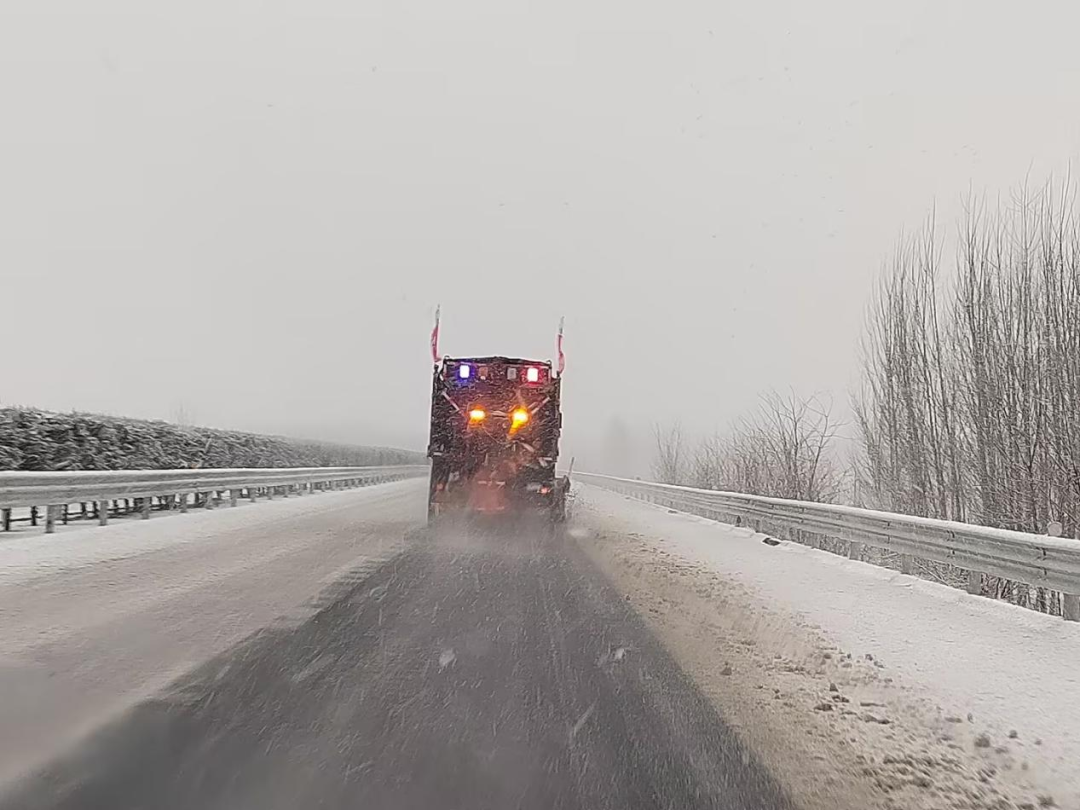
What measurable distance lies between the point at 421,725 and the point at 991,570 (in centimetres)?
620

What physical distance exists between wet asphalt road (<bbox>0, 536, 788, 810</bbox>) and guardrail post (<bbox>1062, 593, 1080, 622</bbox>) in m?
3.77

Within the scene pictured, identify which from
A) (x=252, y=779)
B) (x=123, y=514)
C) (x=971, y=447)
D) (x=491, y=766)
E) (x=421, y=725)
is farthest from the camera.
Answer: (x=971, y=447)

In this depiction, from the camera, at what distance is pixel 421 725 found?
4.43 meters

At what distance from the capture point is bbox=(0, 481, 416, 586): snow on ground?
31.7 feet

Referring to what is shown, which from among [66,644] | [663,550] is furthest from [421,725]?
[663,550]

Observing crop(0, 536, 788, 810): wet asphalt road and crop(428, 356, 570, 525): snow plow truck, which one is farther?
crop(428, 356, 570, 525): snow plow truck

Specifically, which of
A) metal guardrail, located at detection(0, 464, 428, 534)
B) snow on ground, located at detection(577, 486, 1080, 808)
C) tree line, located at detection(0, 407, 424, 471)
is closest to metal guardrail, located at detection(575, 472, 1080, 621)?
snow on ground, located at detection(577, 486, 1080, 808)

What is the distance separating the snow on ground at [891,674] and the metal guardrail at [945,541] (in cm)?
39

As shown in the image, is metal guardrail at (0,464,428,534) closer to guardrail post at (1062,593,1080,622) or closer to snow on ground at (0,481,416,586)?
snow on ground at (0,481,416,586)

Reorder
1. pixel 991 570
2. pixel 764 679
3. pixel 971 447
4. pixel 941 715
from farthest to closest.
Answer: pixel 971 447, pixel 991 570, pixel 764 679, pixel 941 715

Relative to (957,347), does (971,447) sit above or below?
below

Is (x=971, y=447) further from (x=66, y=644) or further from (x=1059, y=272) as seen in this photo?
(x=66, y=644)

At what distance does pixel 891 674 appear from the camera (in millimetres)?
5926

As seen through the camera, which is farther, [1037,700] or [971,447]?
[971,447]
